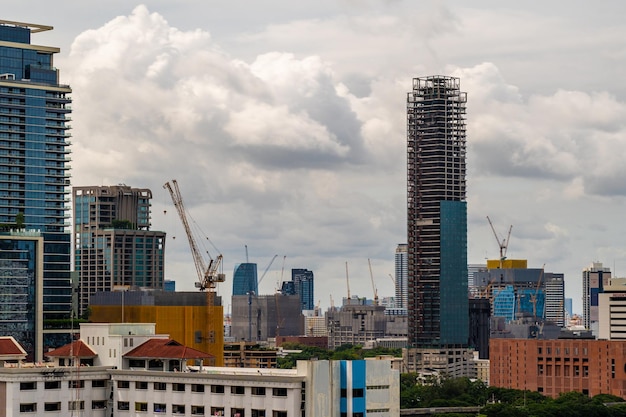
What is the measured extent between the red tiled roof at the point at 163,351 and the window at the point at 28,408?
1372 cm

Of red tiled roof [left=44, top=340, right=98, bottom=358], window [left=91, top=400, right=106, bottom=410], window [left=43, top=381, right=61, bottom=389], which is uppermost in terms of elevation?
red tiled roof [left=44, top=340, right=98, bottom=358]

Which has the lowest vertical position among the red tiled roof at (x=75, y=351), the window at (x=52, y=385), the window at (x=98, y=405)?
the window at (x=98, y=405)

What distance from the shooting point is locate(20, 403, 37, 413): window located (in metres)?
168

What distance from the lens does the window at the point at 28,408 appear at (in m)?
168

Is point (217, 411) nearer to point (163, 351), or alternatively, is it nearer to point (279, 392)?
point (279, 392)

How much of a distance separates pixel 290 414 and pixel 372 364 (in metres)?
11.1

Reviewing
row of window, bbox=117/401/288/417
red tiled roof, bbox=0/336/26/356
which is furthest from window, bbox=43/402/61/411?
red tiled roof, bbox=0/336/26/356

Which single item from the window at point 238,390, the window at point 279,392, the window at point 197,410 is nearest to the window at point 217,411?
the window at point 197,410

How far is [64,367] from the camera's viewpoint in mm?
172625

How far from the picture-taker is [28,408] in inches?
6629

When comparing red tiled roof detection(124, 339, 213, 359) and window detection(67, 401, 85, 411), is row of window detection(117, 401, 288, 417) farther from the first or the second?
red tiled roof detection(124, 339, 213, 359)

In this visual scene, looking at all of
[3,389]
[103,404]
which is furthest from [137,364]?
[3,389]

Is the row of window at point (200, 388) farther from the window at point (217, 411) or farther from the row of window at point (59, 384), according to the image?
the row of window at point (59, 384)

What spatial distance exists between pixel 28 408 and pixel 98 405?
9130 millimetres
